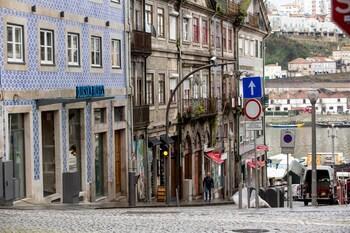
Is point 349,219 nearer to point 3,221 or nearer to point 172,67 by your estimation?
point 3,221

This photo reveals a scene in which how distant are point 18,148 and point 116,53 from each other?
30.3 ft

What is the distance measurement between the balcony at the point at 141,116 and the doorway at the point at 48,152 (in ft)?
25.1

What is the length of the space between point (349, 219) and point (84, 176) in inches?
517

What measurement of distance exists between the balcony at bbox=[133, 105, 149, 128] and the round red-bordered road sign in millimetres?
13424

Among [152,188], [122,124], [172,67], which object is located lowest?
[152,188]

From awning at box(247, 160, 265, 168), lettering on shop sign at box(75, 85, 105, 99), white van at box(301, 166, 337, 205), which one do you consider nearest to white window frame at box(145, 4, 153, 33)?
lettering on shop sign at box(75, 85, 105, 99)

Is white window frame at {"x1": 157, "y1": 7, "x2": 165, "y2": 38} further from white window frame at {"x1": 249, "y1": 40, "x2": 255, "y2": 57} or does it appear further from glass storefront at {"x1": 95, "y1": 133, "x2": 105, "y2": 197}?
white window frame at {"x1": 249, "y1": 40, "x2": 255, "y2": 57}

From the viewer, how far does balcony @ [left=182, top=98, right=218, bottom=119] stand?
134 ft

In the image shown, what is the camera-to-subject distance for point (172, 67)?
38625 mm

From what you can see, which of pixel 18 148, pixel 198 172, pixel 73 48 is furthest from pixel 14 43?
pixel 198 172

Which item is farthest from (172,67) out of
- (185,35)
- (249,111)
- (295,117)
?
(295,117)

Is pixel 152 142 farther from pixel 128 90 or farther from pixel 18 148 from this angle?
pixel 18 148

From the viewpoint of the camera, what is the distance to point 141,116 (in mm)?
32625

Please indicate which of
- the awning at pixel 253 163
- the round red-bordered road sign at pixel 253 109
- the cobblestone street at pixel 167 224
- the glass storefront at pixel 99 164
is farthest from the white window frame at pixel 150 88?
the awning at pixel 253 163
